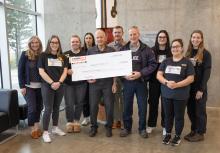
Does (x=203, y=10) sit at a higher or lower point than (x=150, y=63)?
higher

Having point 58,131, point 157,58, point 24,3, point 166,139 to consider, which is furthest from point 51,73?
point 24,3

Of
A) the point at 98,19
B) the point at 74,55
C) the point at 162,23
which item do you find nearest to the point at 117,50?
the point at 74,55

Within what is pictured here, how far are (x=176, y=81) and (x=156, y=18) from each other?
105 inches

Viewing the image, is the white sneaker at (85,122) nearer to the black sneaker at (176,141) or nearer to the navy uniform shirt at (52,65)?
the navy uniform shirt at (52,65)

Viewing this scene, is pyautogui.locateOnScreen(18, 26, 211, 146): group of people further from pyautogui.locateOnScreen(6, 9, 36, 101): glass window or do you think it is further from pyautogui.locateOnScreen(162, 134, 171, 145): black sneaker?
pyautogui.locateOnScreen(6, 9, 36, 101): glass window

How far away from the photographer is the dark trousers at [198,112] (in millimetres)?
3559

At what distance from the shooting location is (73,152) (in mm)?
3367

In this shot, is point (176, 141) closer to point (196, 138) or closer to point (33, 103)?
point (196, 138)

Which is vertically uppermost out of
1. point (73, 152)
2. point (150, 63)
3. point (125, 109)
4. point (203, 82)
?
point (150, 63)

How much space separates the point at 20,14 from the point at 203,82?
4.02 meters

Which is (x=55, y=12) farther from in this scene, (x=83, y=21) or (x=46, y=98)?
(x=46, y=98)

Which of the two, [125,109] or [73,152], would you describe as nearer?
[73,152]

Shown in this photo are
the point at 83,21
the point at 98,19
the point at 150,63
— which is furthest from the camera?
the point at 83,21

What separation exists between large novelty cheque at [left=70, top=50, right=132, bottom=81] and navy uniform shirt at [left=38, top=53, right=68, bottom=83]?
21 centimetres
